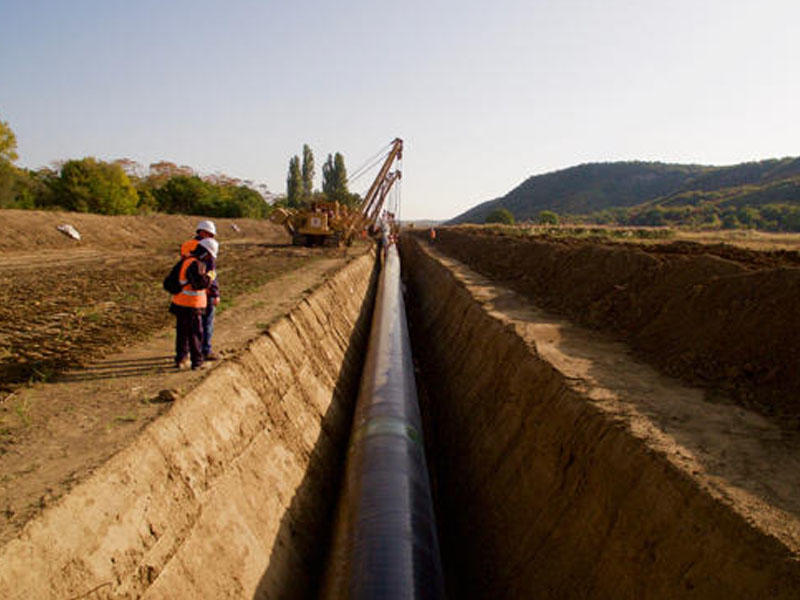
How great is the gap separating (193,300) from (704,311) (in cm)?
858

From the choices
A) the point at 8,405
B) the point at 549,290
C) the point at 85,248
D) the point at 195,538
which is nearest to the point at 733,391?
the point at 195,538

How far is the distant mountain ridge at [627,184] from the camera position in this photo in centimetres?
8015

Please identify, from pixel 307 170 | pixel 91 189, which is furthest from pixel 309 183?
pixel 91 189

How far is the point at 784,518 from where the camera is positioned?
12.3 ft

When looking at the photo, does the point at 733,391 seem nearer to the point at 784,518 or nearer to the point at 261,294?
the point at 784,518

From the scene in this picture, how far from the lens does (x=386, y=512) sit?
17.0 ft

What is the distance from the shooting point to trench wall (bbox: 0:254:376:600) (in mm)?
3520

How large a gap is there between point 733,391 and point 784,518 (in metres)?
3.14

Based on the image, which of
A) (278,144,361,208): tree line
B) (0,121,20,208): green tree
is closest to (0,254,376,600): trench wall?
(0,121,20,208): green tree

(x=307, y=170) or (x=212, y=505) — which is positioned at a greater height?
(x=307, y=170)

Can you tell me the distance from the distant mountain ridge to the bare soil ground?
71123 millimetres

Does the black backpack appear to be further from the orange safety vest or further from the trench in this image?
the trench

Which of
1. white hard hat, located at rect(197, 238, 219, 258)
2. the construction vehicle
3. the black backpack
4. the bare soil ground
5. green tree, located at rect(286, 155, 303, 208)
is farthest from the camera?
green tree, located at rect(286, 155, 303, 208)

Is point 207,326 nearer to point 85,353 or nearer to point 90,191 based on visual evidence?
point 85,353
